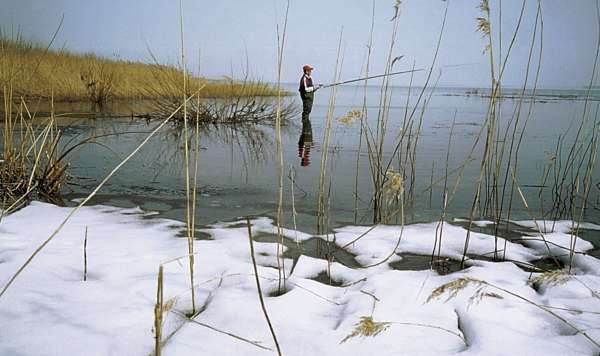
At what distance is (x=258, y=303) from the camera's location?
1.53m

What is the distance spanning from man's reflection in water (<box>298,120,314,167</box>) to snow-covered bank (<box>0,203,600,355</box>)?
2492mm

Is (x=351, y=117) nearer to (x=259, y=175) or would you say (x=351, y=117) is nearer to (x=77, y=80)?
(x=259, y=175)

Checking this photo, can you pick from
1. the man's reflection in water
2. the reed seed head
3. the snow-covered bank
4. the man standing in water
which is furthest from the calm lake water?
the man standing in water

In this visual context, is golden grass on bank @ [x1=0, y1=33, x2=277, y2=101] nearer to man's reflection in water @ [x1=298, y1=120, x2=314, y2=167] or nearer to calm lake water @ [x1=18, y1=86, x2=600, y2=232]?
man's reflection in water @ [x1=298, y1=120, x2=314, y2=167]

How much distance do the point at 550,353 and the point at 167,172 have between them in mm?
3258

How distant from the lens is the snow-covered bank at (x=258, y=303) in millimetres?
1271

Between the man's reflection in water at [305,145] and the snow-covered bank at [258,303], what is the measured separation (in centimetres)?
249

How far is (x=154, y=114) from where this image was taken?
871cm

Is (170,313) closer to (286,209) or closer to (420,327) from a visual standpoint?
(420,327)

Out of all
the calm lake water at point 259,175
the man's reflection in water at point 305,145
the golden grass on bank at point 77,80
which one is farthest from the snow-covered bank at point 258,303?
the golden grass on bank at point 77,80

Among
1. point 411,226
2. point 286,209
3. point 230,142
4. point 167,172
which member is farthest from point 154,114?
point 411,226

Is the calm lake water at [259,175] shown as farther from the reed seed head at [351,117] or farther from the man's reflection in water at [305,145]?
the reed seed head at [351,117]

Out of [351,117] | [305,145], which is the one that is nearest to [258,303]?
[351,117]

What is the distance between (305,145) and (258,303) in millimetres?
4507
